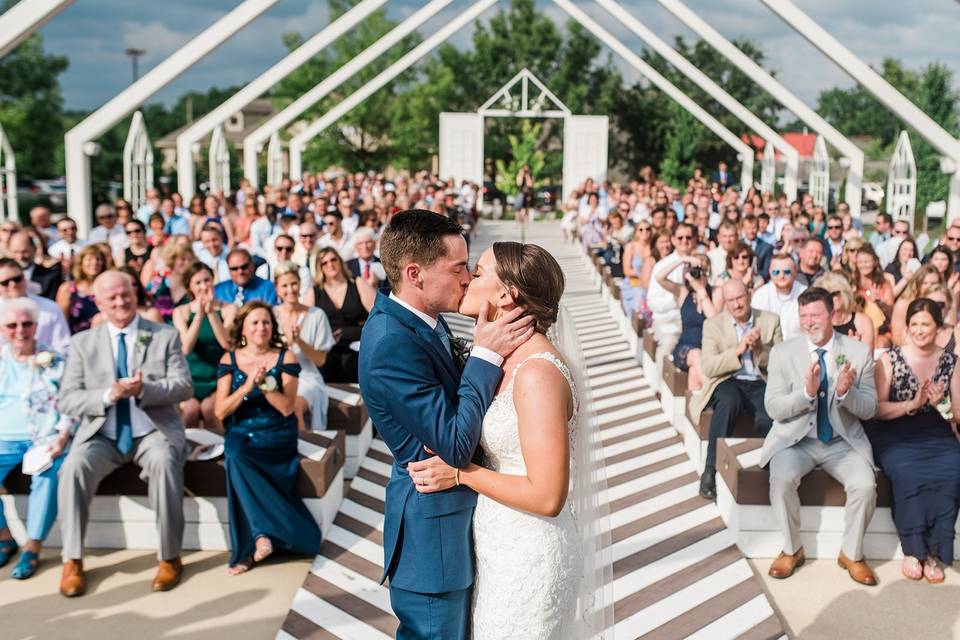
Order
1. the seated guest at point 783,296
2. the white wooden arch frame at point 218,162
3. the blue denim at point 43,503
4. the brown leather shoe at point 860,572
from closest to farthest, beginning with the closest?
the brown leather shoe at point 860,572 → the blue denim at point 43,503 → the seated guest at point 783,296 → the white wooden arch frame at point 218,162

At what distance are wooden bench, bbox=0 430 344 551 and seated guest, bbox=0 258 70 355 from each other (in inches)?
51.1

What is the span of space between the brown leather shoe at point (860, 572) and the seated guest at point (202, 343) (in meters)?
3.82

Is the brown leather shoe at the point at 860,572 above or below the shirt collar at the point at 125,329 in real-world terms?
below

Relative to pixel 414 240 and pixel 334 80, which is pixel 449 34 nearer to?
pixel 334 80

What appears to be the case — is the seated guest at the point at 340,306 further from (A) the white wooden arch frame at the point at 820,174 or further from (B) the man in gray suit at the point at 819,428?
(A) the white wooden arch frame at the point at 820,174

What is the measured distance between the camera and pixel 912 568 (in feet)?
15.0

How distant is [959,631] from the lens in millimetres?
4059

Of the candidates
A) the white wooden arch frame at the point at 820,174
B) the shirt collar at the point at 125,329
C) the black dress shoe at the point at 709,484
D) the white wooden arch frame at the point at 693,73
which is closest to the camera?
the shirt collar at the point at 125,329

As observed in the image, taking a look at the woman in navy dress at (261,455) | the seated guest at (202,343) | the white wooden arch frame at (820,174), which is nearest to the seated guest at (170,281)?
the seated guest at (202,343)

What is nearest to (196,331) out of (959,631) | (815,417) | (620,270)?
(815,417)

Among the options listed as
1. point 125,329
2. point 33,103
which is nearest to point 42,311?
point 125,329

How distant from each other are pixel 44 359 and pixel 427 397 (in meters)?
3.34

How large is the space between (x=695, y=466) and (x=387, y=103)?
39.7 metres

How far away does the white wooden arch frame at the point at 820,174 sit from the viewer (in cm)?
2058
